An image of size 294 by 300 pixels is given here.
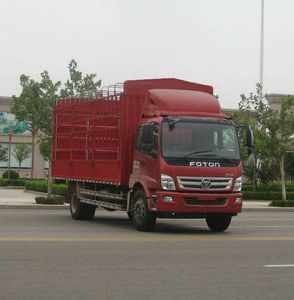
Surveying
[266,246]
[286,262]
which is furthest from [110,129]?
[286,262]

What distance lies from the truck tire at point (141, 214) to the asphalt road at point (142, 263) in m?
0.26

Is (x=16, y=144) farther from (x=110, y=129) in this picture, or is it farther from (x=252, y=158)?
(x=110, y=129)

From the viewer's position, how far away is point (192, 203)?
46.8 feet

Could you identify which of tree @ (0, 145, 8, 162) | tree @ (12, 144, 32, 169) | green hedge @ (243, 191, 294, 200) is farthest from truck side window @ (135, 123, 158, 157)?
tree @ (0, 145, 8, 162)

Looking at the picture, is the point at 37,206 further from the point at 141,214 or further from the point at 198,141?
A: the point at 198,141

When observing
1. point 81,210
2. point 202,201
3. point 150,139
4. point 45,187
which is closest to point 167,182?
point 202,201

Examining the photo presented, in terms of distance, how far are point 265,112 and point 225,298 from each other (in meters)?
23.7

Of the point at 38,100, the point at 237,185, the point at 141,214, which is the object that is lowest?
the point at 141,214

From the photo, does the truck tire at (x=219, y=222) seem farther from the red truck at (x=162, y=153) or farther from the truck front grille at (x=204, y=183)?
the truck front grille at (x=204, y=183)

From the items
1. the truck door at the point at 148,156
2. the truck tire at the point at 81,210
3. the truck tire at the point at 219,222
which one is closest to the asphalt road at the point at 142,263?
the truck tire at the point at 219,222

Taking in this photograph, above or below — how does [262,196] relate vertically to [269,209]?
above

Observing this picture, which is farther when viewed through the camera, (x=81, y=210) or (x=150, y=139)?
(x=81, y=210)

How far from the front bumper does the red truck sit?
0.02 m

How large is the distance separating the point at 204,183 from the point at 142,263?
461 cm
